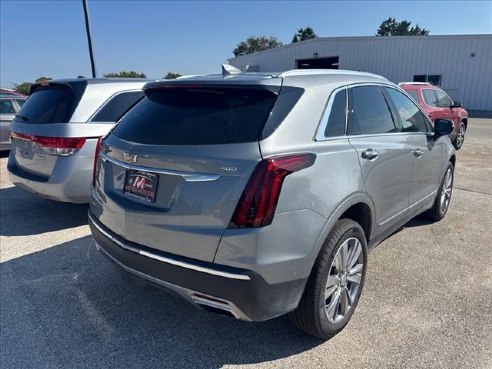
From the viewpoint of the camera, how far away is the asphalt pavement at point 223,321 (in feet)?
8.00

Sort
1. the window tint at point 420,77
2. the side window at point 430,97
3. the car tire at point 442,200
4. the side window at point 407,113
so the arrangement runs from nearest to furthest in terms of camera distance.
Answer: the side window at point 407,113
the car tire at point 442,200
the side window at point 430,97
the window tint at point 420,77

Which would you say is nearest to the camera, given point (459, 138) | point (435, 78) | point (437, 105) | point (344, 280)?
point (344, 280)

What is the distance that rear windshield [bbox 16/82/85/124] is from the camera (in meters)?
4.53

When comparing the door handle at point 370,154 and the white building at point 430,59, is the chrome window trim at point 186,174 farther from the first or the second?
the white building at point 430,59

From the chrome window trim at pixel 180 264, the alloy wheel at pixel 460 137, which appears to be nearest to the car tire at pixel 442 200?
the chrome window trim at pixel 180 264

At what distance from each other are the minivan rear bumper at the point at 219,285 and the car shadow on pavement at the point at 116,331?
1.05 feet

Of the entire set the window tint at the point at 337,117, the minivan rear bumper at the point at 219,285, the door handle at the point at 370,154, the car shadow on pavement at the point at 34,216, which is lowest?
the car shadow on pavement at the point at 34,216

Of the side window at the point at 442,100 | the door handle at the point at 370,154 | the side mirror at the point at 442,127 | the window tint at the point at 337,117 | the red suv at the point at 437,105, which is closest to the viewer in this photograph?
the window tint at the point at 337,117

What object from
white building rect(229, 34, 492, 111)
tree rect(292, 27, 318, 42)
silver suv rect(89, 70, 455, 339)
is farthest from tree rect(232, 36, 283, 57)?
silver suv rect(89, 70, 455, 339)

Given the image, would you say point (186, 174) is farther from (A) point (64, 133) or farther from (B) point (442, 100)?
(B) point (442, 100)

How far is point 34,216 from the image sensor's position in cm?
517

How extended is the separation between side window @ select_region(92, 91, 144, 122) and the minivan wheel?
3156mm

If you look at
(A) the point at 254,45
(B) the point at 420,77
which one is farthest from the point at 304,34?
(B) the point at 420,77

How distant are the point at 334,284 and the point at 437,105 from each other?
370 inches
